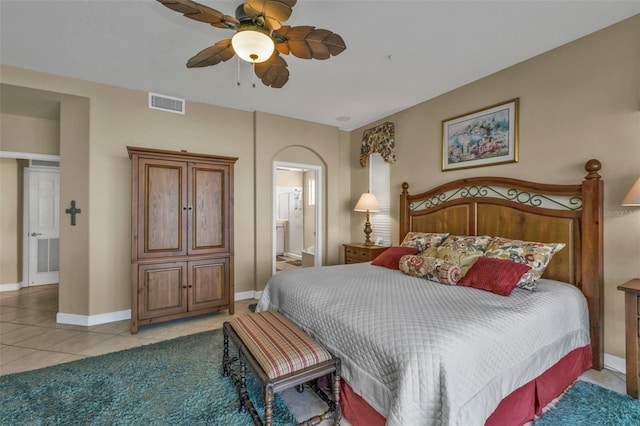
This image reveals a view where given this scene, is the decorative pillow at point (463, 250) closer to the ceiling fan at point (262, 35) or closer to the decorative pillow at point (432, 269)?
the decorative pillow at point (432, 269)

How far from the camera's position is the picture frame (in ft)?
9.62

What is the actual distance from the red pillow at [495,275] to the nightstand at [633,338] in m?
0.59

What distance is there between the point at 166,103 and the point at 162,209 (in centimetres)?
145

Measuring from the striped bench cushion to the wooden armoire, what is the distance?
156cm

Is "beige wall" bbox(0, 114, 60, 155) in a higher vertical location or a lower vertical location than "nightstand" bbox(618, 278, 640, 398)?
higher

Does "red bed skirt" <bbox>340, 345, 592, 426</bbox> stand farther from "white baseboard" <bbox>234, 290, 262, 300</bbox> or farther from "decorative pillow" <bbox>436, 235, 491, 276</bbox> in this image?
"white baseboard" <bbox>234, 290, 262, 300</bbox>

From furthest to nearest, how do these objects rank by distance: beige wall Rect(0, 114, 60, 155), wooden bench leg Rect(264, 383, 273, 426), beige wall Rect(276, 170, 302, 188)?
beige wall Rect(276, 170, 302, 188)
beige wall Rect(0, 114, 60, 155)
wooden bench leg Rect(264, 383, 273, 426)

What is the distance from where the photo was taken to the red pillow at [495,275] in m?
A: 2.08

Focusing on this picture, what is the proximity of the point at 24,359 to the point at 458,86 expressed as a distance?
5.05m

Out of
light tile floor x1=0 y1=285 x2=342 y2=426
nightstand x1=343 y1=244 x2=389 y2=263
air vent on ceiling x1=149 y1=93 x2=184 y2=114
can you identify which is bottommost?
light tile floor x1=0 y1=285 x2=342 y2=426

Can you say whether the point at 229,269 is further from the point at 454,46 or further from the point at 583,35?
the point at 583,35

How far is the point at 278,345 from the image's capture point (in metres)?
1.68

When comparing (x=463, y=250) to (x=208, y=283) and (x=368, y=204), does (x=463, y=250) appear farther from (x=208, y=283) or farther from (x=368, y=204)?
(x=208, y=283)

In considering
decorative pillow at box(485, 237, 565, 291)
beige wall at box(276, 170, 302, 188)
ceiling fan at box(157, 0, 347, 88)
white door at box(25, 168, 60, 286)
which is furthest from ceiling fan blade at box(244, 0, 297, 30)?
beige wall at box(276, 170, 302, 188)
